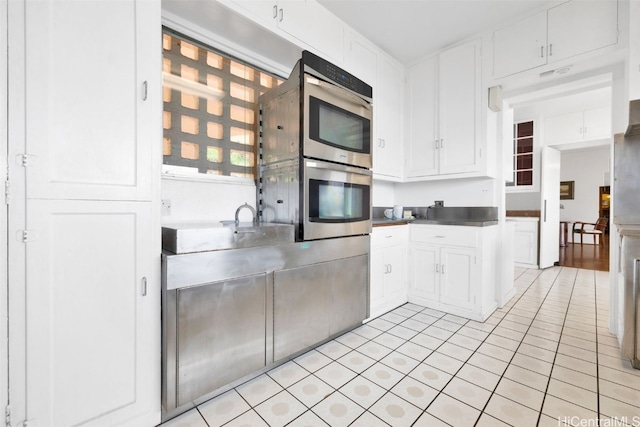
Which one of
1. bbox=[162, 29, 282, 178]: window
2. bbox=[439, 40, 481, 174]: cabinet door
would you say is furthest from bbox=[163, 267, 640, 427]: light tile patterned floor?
bbox=[439, 40, 481, 174]: cabinet door

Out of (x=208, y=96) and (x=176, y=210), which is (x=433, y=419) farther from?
(x=208, y=96)

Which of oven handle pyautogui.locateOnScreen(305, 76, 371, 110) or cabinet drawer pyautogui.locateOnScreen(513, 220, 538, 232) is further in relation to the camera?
cabinet drawer pyautogui.locateOnScreen(513, 220, 538, 232)

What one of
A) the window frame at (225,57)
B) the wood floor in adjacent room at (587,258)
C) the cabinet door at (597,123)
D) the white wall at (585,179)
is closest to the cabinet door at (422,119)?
the window frame at (225,57)

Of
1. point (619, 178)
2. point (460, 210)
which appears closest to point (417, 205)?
point (460, 210)

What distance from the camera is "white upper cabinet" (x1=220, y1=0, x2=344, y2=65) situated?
1.85m

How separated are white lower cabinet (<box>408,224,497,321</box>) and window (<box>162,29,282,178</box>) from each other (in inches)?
75.3

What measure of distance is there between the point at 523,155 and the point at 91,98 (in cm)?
628

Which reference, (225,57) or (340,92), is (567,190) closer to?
(340,92)

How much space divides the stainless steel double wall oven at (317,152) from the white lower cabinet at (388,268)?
332 millimetres

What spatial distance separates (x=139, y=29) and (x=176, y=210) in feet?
3.45

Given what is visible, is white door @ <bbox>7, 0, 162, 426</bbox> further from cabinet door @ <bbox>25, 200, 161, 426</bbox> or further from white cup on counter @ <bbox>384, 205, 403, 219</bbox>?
white cup on counter @ <bbox>384, 205, 403, 219</bbox>

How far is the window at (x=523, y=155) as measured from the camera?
5.16 meters

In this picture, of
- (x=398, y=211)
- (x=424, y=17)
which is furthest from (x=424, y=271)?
(x=424, y=17)

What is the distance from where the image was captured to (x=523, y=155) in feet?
17.3
